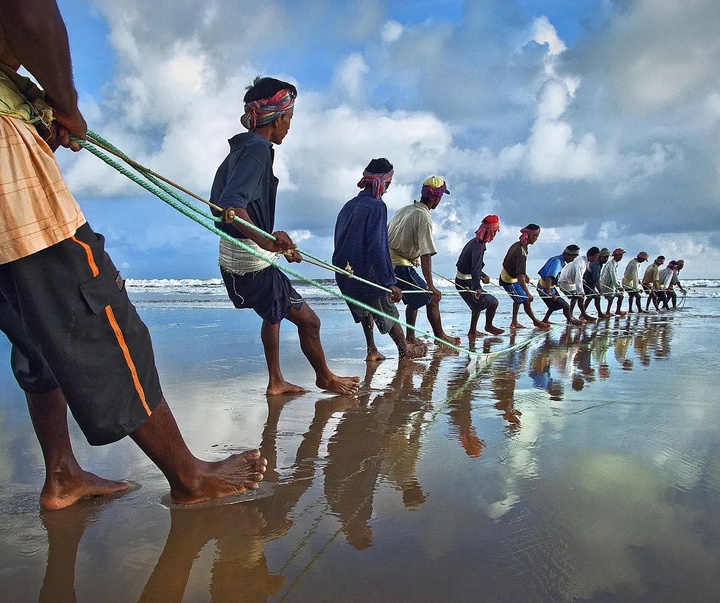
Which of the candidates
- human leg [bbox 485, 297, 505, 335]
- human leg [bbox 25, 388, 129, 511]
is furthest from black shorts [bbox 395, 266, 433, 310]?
human leg [bbox 25, 388, 129, 511]

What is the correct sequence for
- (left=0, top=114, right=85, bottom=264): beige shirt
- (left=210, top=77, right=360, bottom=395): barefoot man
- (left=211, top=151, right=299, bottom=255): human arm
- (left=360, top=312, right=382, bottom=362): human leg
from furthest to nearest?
(left=360, top=312, right=382, bottom=362): human leg
(left=210, top=77, right=360, bottom=395): barefoot man
(left=211, top=151, right=299, bottom=255): human arm
(left=0, top=114, right=85, bottom=264): beige shirt

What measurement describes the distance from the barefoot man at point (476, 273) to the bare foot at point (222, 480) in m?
7.10

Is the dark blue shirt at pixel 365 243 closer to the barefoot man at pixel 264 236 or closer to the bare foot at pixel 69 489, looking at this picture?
the barefoot man at pixel 264 236

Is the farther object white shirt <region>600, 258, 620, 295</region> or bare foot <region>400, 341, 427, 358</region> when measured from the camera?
white shirt <region>600, 258, 620, 295</region>

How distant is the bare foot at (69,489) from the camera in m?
1.93

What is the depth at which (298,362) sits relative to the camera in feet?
18.5

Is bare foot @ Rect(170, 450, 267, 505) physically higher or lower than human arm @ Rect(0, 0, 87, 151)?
lower

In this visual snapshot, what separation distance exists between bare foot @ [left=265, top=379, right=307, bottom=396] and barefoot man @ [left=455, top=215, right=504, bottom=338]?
534 centimetres

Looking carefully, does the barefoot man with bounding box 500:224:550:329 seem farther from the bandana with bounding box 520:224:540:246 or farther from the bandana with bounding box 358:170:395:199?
the bandana with bounding box 358:170:395:199

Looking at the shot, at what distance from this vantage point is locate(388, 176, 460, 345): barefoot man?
6844 millimetres

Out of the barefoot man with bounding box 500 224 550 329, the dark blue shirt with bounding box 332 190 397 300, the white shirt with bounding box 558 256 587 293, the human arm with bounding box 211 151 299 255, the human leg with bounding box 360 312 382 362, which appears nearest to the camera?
the human arm with bounding box 211 151 299 255

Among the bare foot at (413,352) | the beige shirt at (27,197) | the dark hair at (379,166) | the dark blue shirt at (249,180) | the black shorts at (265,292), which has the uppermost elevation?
the dark hair at (379,166)

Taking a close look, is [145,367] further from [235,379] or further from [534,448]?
[235,379]

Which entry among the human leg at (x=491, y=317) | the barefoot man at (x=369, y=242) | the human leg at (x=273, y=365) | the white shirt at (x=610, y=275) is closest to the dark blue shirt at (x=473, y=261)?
the human leg at (x=491, y=317)
